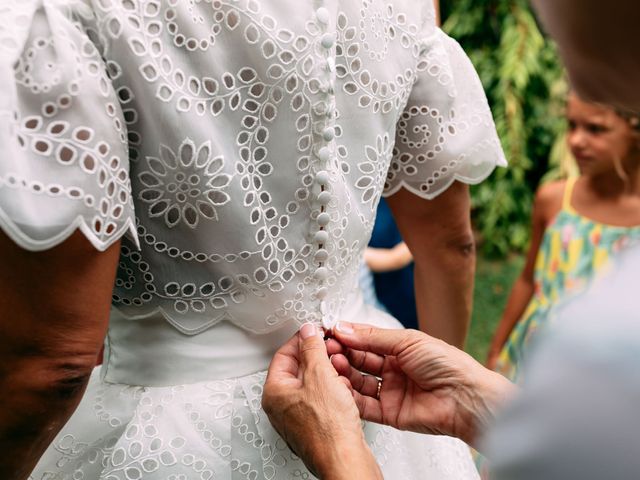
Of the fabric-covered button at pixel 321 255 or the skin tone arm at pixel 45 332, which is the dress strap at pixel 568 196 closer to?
the fabric-covered button at pixel 321 255

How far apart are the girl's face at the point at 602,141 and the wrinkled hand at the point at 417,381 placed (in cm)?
199

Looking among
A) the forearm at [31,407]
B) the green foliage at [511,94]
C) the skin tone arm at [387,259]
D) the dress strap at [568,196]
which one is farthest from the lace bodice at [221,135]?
the green foliage at [511,94]

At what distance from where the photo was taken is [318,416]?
119 cm

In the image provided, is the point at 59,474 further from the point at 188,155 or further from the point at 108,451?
the point at 188,155

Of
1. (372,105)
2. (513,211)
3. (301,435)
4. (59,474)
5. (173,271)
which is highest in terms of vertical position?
(372,105)

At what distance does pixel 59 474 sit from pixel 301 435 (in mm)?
422

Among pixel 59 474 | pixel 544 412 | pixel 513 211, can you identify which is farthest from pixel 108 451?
pixel 513 211

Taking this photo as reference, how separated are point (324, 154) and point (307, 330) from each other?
316mm

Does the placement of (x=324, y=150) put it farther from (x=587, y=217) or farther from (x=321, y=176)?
(x=587, y=217)

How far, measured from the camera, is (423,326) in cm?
187

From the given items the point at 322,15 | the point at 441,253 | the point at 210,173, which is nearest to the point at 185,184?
the point at 210,173

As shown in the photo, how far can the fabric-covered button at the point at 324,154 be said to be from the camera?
3.93ft

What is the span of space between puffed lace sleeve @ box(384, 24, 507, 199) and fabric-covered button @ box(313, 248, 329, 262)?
1.03 ft

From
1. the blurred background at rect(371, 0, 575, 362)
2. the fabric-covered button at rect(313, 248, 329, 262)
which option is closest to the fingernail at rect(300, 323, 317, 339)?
the fabric-covered button at rect(313, 248, 329, 262)
